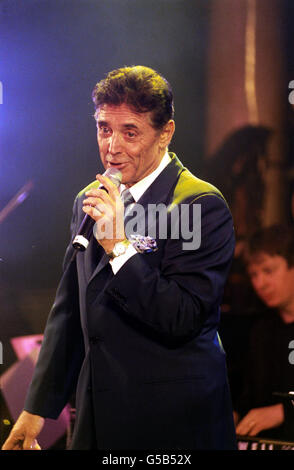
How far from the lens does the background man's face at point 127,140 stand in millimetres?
1867

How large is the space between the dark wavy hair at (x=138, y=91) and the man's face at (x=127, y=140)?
2 centimetres

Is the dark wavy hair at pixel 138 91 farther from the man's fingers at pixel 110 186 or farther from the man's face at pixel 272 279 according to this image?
the man's face at pixel 272 279

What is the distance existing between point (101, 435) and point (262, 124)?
1626mm

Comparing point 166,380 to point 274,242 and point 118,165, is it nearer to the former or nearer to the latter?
point 118,165

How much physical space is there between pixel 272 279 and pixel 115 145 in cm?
115

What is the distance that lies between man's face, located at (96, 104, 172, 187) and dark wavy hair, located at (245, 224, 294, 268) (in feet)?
Result: 2.88

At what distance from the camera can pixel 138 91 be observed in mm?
1859

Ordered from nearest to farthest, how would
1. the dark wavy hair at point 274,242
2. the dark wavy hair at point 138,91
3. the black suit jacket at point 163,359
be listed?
the black suit jacket at point 163,359 → the dark wavy hair at point 138,91 → the dark wavy hair at point 274,242

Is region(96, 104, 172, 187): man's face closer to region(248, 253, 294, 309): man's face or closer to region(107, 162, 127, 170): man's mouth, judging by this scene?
region(107, 162, 127, 170): man's mouth

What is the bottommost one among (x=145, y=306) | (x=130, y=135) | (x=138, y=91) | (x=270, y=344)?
(x=270, y=344)

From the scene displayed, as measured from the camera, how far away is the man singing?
1.61 m

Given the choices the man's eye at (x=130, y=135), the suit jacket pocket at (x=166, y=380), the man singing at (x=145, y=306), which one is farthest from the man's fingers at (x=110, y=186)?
the suit jacket pocket at (x=166, y=380)

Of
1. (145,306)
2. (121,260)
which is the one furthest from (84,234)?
(145,306)

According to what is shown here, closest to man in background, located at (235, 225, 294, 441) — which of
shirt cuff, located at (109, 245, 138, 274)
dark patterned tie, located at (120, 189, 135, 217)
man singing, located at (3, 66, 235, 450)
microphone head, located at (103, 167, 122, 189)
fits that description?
man singing, located at (3, 66, 235, 450)
